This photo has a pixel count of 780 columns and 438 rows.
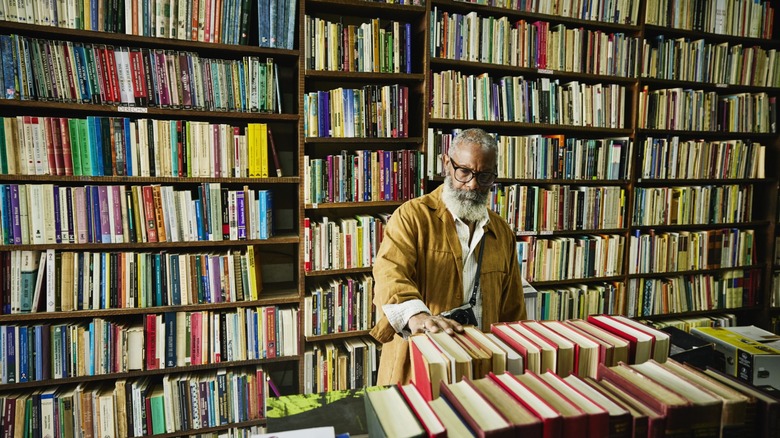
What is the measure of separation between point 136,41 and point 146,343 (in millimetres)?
1493

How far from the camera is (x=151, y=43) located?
2.23 m

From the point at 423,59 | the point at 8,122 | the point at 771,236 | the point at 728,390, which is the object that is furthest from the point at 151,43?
the point at 771,236

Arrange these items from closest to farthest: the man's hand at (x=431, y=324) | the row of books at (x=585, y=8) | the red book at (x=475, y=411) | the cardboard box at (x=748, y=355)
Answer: the red book at (x=475, y=411), the man's hand at (x=431, y=324), the cardboard box at (x=748, y=355), the row of books at (x=585, y=8)

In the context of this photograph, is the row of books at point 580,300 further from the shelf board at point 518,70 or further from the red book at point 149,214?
the red book at point 149,214

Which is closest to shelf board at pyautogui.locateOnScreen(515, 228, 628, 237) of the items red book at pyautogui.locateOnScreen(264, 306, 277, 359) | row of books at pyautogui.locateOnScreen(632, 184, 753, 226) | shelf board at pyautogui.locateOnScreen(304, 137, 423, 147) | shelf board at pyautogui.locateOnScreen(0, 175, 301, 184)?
row of books at pyautogui.locateOnScreen(632, 184, 753, 226)

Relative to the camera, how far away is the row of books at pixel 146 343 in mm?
2117

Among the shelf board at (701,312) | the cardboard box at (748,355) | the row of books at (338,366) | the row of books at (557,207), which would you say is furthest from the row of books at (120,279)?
the shelf board at (701,312)

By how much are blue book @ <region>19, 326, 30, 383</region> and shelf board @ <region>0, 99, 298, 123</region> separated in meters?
1.04

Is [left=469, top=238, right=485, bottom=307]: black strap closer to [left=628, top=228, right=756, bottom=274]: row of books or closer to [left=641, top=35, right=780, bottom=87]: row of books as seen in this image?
[left=628, top=228, right=756, bottom=274]: row of books

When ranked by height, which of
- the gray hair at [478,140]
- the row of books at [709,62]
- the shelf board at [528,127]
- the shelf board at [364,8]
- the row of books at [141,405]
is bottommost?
the row of books at [141,405]

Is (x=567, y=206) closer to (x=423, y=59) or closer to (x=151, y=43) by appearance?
(x=423, y=59)

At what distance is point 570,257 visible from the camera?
300cm

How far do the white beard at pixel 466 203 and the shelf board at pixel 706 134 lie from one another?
1904 millimetres

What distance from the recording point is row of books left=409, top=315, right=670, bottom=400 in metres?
0.86
